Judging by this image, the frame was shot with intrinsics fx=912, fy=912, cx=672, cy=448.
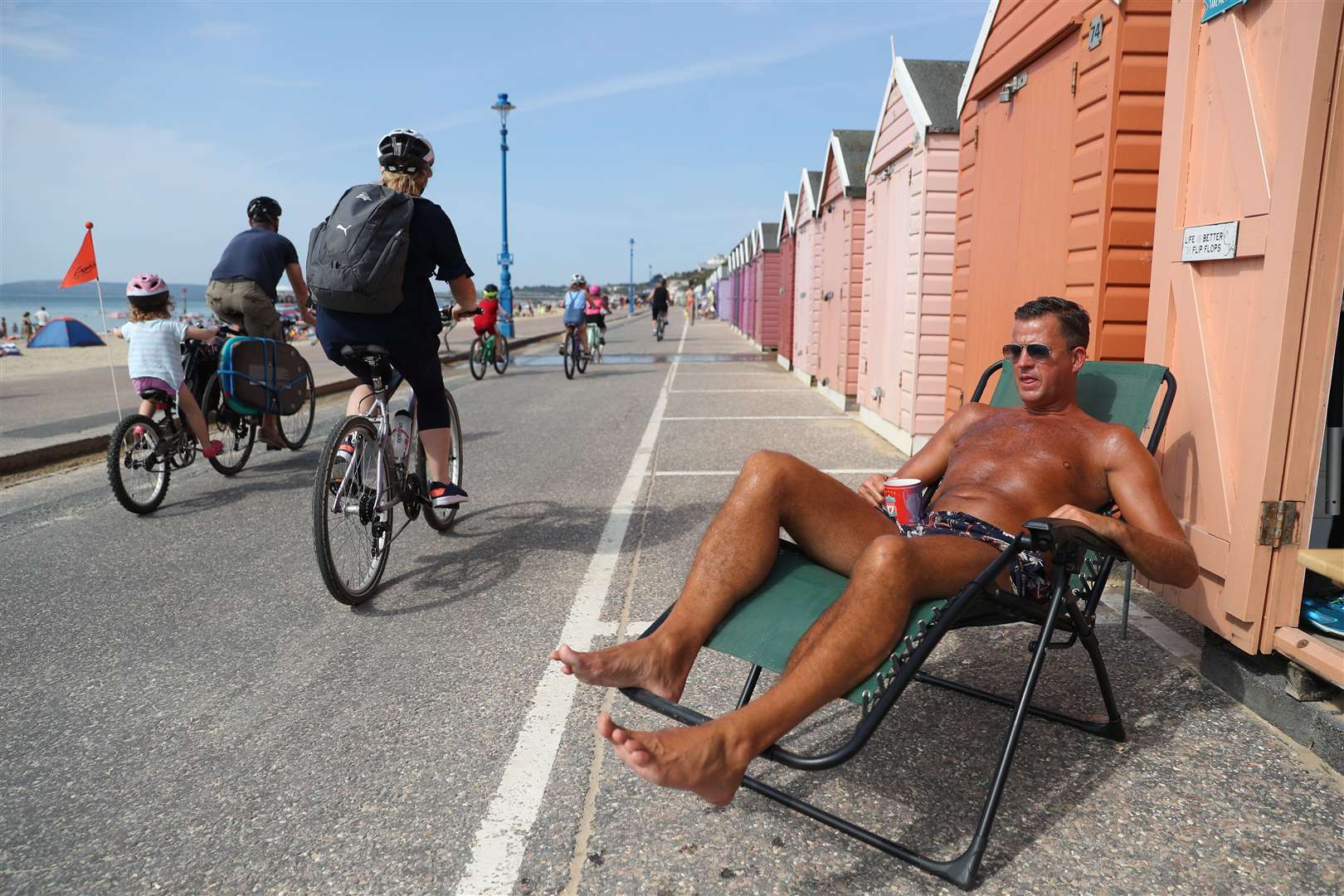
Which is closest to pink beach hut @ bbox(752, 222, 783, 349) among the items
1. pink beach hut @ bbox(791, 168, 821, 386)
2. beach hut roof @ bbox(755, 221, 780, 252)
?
beach hut roof @ bbox(755, 221, 780, 252)

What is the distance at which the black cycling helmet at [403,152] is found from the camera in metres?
4.09

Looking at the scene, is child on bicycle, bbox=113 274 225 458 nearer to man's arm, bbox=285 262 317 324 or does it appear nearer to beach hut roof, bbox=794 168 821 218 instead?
man's arm, bbox=285 262 317 324

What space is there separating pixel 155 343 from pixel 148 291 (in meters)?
0.34

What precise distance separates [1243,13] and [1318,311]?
106 cm

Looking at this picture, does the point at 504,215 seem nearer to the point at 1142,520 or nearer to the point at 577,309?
the point at 577,309

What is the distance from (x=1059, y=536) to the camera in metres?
2.25

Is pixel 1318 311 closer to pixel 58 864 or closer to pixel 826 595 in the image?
pixel 826 595

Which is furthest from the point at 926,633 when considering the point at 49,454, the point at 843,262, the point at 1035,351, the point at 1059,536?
the point at 843,262

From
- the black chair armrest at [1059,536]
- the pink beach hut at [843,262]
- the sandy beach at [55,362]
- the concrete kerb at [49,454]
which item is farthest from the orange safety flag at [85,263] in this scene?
the sandy beach at [55,362]

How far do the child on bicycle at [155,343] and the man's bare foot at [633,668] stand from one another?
15.6 feet

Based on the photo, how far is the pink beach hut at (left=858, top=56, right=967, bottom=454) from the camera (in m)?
7.94

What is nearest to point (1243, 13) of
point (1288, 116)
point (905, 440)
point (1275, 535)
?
point (1288, 116)

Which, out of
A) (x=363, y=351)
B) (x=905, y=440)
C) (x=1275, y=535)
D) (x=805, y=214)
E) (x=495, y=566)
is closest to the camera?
(x=1275, y=535)

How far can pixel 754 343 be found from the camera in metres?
27.3
